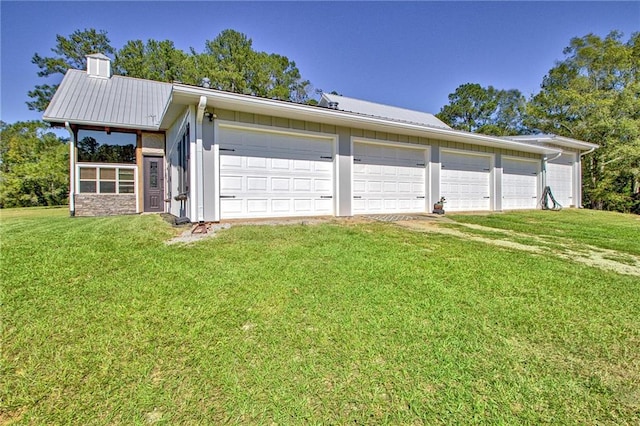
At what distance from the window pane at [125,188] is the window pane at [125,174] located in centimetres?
21

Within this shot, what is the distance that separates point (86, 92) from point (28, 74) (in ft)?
44.3

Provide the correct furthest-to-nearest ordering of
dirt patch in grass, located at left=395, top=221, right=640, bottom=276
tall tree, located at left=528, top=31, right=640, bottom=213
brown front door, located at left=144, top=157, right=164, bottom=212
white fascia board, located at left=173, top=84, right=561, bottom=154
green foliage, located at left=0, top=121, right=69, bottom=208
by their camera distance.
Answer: green foliage, located at left=0, top=121, right=69, bottom=208 → tall tree, located at left=528, top=31, right=640, bottom=213 → brown front door, located at left=144, top=157, right=164, bottom=212 → white fascia board, located at left=173, top=84, right=561, bottom=154 → dirt patch in grass, located at left=395, top=221, right=640, bottom=276

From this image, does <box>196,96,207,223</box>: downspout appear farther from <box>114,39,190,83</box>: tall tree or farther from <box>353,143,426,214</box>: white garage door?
<box>114,39,190,83</box>: tall tree

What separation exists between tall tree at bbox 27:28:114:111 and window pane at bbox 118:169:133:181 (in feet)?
50.5

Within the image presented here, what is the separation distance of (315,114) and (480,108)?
2557cm

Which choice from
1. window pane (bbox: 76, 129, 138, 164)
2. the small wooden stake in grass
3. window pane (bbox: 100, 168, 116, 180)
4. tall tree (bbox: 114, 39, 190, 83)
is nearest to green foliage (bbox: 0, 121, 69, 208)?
tall tree (bbox: 114, 39, 190, 83)

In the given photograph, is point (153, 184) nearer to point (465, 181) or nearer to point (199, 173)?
point (199, 173)

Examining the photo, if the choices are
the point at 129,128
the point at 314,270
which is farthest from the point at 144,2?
the point at 314,270

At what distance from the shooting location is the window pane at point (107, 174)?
32.2ft

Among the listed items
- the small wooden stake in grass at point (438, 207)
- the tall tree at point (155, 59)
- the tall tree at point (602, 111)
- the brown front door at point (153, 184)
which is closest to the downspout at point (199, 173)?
the brown front door at point (153, 184)

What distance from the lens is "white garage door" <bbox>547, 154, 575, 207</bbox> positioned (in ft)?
39.0

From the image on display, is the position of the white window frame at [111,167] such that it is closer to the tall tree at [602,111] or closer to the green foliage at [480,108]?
the tall tree at [602,111]

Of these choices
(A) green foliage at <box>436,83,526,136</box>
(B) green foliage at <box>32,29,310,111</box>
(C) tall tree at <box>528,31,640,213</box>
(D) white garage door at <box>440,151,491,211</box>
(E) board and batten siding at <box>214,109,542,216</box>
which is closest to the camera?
(E) board and batten siding at <box>214,109,542,216</box>

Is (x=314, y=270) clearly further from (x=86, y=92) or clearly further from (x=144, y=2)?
(x=86, y=92)
